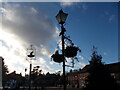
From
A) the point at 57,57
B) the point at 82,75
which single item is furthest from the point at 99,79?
the point at 82,75

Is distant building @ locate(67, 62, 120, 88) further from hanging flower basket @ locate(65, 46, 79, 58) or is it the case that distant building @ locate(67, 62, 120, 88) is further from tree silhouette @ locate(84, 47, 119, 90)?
hanging flower basket @ locate(65, 46, 79, 58)

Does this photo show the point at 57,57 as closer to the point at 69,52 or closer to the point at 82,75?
the point at 69,52

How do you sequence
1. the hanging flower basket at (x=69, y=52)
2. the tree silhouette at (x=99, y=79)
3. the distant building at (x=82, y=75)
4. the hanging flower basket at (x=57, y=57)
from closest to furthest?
the hanging flower basket at (x=69, y=52)
the hanging flower basket at (x=57, y=57)
the tree silhouette at (x=99, y=79)
the distant building at (x=82, y=75)

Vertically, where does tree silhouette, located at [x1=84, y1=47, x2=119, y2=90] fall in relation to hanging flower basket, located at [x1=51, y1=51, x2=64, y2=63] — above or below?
below

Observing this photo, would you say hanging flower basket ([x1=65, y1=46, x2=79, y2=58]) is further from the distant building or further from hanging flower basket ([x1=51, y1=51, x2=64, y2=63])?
the distant building

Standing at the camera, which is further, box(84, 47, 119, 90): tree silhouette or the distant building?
the distant building

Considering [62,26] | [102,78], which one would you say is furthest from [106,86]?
[62,26]

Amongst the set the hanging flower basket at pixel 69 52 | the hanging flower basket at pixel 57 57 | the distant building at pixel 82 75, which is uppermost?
the hanging flower basket at pixel 69 52

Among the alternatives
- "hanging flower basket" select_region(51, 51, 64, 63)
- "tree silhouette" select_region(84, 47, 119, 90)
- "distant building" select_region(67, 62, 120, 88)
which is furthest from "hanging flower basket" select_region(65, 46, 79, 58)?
"distant building" select_region(67, 62, 120, 88)

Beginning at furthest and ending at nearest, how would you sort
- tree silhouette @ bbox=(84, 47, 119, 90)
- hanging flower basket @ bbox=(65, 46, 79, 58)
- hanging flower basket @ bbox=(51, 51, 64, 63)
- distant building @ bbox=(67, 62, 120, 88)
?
1. distant building @ bbox=(67, 62, 120, 88)
2. tree silhouette @ bbox=(84, 47, 119, 90)
3. hanging flower basket @ bbox=(51, 51, 64, 63)
4. hanging flower basket @ bbox=(65, 46, 79, 58)

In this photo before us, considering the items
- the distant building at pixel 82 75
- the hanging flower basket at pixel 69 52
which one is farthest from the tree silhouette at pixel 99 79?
the distant building at pixel 82 75

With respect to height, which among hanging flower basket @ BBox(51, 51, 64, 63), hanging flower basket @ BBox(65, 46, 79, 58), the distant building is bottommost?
the distant building

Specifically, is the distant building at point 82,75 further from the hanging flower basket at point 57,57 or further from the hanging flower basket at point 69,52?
the hanging flower basket at point 69,52

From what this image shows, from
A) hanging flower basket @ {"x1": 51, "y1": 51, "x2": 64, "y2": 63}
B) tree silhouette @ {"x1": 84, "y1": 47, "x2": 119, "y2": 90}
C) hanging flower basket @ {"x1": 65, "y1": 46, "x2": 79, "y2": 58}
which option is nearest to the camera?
hanging flower basket @ {"x1": 65, "y1": 46, "x2": 79, "y2": 58}
